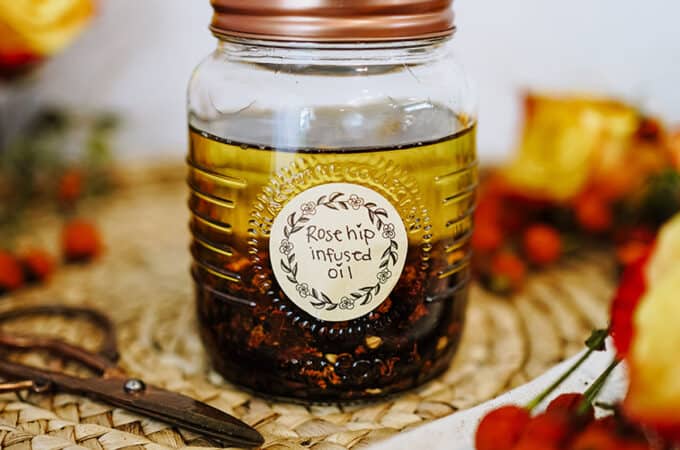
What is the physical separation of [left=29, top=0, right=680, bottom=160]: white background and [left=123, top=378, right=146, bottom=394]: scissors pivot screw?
519 mm

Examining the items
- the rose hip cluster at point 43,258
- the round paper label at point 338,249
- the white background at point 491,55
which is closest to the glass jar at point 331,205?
the round paper label at point 338,249

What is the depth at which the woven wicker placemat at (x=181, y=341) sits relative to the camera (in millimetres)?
547

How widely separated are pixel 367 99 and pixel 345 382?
19 cm

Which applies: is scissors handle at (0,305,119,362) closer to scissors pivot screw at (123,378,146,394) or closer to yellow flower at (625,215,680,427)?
scissors pivot screw at (123,378,146,394)

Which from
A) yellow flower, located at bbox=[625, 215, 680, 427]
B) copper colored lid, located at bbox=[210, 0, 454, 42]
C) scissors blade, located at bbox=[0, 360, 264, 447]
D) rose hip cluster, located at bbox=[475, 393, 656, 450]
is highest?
copper colored lid, located at bbox=[210, 0, 454, 42]

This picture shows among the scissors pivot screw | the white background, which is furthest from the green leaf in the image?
the white background

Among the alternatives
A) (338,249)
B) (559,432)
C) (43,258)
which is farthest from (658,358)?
(43,258)

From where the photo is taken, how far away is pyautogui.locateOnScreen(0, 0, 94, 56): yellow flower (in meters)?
0.85

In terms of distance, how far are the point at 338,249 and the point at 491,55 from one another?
627mm

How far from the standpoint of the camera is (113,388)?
575mm

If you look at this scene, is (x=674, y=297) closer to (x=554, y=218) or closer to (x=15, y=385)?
(x=15, y=385)

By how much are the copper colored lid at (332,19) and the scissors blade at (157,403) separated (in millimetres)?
244

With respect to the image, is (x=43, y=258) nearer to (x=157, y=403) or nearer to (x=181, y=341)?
(x=181, y=341)

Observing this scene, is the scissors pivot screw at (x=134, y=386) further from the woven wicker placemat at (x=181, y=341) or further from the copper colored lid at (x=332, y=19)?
the copper colored lid at (x=332, y=19)
